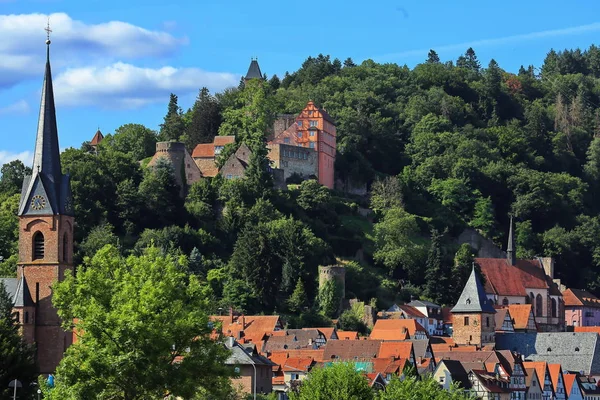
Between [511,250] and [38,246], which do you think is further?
[511,250]

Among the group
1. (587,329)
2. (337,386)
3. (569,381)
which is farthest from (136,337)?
(587,329)

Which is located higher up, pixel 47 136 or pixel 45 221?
pixel 47 136

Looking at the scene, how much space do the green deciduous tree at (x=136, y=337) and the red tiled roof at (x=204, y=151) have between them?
61.4 meters

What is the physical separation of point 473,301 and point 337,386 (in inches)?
1764

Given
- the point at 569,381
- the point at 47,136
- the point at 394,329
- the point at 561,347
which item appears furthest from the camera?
the point at 561,347

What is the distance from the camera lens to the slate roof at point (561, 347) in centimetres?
10400

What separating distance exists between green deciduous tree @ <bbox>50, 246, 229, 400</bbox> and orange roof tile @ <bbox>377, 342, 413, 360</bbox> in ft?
113

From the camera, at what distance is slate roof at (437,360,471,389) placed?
88562 mm

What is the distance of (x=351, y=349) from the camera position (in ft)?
300

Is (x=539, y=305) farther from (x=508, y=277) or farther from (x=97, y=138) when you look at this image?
(x=97, y=138)

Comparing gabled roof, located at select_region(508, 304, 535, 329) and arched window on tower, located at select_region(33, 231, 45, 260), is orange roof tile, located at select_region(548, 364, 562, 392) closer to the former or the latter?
gabled roof, located at select_region(508, 304, 535, 329)

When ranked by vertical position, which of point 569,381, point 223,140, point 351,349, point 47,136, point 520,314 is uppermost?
point 223,140

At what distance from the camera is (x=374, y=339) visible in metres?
95.5

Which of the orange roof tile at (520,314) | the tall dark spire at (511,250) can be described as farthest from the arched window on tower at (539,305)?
the orange roof tile at (520,314)
